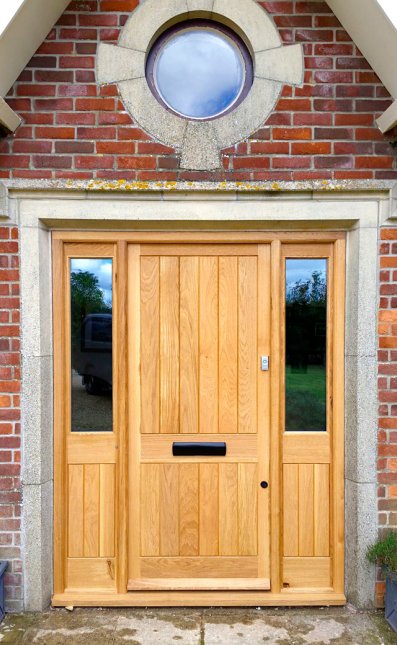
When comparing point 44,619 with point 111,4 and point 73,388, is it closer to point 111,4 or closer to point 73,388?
point 73,388

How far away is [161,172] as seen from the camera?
304 cm

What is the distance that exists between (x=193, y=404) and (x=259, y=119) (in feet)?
6.22

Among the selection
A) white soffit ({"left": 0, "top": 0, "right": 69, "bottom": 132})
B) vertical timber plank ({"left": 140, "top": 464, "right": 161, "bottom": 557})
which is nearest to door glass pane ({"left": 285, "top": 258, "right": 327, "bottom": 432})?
vertical timber plank ({"left": 140, "top": 464, "right": 161, "bottom": 557})

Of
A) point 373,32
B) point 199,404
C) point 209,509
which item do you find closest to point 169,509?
point 209,509

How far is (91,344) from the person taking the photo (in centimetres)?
325

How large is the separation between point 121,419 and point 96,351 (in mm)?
487

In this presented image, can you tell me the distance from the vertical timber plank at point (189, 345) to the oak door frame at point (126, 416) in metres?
0.27

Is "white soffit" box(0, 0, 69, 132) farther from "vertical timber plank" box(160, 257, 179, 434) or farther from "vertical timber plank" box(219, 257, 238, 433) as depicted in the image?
"vertical timber plank" box(219, 257, 238, 433)

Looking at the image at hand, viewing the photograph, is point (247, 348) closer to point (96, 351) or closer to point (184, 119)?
point (96, 351)

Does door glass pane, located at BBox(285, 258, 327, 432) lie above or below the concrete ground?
above

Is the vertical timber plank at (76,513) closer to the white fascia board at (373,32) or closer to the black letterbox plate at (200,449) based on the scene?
the black letterbox plate at (200,449)

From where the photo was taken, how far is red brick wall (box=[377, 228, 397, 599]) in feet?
10.2

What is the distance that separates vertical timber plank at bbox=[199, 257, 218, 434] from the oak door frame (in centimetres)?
25

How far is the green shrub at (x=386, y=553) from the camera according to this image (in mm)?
2963
